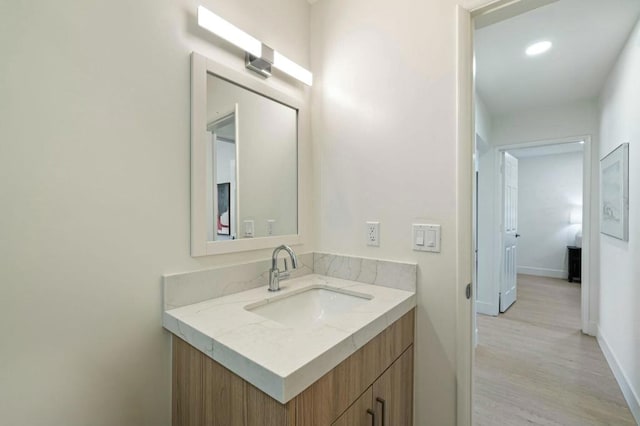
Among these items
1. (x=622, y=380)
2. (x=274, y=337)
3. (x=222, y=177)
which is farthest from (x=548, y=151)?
(x=274, y=337)

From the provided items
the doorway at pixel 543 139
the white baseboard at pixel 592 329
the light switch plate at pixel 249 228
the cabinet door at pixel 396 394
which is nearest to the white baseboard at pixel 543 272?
the doorway at pixel 543 139

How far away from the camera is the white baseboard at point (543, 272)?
5205mm

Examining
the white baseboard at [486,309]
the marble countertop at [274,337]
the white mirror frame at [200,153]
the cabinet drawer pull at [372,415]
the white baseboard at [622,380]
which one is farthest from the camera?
the white baseboard at [486,309]

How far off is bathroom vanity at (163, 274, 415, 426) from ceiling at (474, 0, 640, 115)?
1.99 m

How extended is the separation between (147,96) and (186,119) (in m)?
0.14

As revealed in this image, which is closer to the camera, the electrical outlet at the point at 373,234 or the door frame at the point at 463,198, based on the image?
the door frame at the point at 463,198

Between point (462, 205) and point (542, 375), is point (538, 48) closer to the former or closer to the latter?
point (462, 205)

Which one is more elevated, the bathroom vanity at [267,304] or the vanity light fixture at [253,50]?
the vanity light fixture at [253,50]

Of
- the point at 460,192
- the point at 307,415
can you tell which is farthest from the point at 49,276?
the point at 460,192

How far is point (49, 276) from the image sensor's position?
79 centimetres

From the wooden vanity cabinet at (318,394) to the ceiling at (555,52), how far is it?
2107 millimetres

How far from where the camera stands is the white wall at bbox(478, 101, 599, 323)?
9.34ft

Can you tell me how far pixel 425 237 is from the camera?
1.24m

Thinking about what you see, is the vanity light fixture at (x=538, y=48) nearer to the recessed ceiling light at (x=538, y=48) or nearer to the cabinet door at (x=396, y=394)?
the recessed ceiling light at (x=538, y=48)
